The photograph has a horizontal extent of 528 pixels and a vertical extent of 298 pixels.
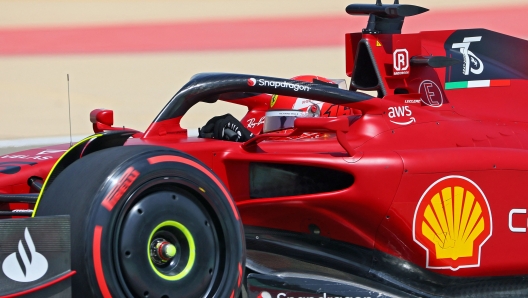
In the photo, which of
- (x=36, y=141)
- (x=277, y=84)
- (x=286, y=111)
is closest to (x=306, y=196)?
(x=277, y=84)

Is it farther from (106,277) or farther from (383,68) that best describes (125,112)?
(106,277)

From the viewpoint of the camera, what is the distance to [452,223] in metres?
3.93

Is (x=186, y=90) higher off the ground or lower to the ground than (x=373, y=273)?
higher

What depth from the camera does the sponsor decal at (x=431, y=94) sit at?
4.78 meters

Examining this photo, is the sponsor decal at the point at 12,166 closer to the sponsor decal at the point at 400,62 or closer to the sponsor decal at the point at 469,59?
the sponsor decal at the point at 400,62

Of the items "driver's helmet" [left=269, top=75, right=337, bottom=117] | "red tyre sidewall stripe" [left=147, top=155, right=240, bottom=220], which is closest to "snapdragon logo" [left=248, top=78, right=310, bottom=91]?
"red tyre sidewall stripe" [left=147, top=155, right=240, bottom=220]

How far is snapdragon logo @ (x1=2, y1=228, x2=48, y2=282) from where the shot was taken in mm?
2648

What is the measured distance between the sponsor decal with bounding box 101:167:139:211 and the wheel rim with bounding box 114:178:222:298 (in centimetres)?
6

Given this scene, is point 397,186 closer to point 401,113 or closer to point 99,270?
point 401,113

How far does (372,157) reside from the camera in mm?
3898

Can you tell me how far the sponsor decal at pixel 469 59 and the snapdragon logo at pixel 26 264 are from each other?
10.8 feet

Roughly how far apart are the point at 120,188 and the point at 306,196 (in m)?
1.25

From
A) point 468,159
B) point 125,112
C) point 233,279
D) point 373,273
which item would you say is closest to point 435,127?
point 468,159

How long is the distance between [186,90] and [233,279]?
146cm
